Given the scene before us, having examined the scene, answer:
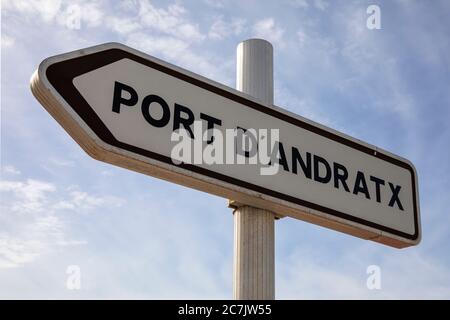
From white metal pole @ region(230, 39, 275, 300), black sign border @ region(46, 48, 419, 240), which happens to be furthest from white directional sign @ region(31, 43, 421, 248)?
white metal pole @ region(230, 39, 275, 300)

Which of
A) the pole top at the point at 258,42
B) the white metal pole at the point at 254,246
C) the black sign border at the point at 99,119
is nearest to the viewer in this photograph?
the black sign border at the point at 99,119

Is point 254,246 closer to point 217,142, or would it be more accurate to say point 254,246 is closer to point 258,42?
point 217,142

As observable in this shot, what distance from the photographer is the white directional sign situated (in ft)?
14.9

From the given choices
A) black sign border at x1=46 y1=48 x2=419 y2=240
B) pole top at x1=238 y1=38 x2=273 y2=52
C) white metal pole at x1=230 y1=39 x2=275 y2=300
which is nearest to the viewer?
black sign border at x1=46 y1=48 x2=419 y2=240

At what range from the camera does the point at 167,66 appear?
5070mm

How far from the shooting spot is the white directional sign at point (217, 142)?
455cm

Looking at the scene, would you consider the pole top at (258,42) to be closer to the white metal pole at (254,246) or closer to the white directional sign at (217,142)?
the white metal pole at (254,246)

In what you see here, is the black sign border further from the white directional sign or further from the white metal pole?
the white metal pole

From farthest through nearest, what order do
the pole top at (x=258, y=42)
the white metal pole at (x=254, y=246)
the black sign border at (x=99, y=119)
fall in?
the pole top at (x=258, y=42)
the white metal pole at (x=254, y=246)
the black sign border at (x=99, y=119)

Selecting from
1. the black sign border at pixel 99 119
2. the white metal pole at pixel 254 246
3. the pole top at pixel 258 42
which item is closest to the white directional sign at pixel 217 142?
the black sign border at pixel 99 119

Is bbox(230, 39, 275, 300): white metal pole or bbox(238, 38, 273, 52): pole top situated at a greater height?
bbox(238, 38, 273, 52): pole top

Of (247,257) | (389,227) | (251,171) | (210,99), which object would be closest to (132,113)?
(210,99)

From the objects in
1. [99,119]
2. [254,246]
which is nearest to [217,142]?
[254,246]
